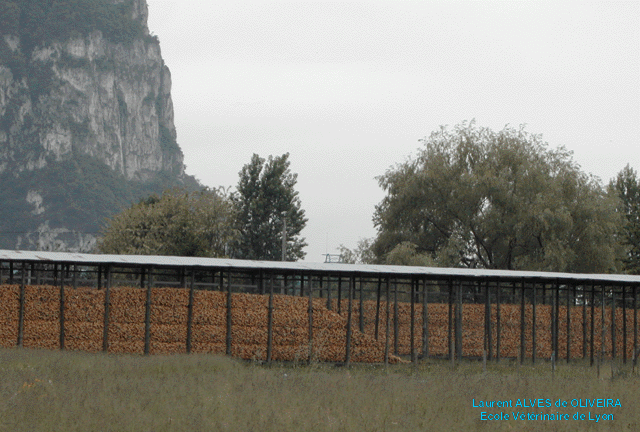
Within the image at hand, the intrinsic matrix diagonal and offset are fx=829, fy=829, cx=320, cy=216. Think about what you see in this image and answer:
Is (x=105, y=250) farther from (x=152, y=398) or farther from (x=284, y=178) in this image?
(x=152, y=398)

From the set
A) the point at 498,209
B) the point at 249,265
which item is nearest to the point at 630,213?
the point at 498,209

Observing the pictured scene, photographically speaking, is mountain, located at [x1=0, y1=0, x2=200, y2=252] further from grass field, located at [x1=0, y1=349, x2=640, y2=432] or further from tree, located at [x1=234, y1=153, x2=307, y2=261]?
grass field, located at [x1=0, y1=349, x2=640, y2=432]

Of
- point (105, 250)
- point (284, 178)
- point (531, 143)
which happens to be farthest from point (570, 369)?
point (284, 178)

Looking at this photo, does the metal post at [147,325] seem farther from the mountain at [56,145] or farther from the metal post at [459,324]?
the mountain at [56,145]

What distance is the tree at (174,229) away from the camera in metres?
57.9

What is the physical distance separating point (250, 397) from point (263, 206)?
52.8 metres

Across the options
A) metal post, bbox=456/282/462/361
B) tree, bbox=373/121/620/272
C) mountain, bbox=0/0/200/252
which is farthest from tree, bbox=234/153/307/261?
mountain, bbox=0/0/200/252

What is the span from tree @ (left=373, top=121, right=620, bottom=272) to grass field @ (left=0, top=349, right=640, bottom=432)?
23.3m

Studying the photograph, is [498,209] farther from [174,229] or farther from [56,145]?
[56,145]

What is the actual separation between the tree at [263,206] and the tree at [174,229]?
5.67 metres

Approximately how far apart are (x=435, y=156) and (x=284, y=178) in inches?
969

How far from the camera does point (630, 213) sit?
59438mm

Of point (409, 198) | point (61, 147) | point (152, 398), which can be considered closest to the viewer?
point (152, 398)

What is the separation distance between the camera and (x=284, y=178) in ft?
228
